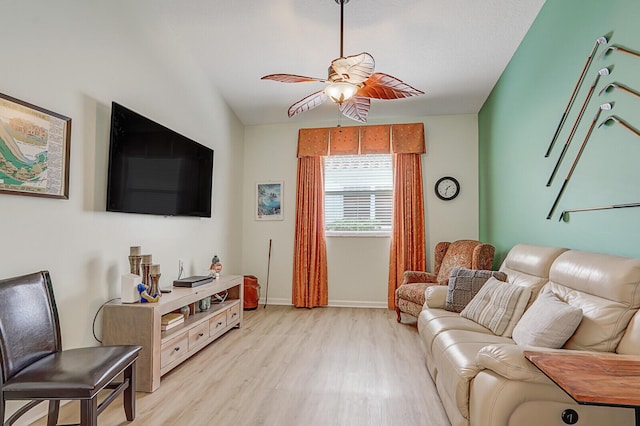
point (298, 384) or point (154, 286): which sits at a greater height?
point (154, 286)

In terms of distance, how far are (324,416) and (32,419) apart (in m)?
1.68

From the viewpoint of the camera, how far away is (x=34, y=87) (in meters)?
2.04

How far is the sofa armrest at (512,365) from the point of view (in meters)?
1.36

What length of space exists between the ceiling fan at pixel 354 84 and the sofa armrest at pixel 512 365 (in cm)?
165

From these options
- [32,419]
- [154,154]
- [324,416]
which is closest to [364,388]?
[324,416]

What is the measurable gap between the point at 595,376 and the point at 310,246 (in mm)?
3893

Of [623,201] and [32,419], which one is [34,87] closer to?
[32,419]

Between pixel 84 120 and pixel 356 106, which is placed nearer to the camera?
pixel 84 120

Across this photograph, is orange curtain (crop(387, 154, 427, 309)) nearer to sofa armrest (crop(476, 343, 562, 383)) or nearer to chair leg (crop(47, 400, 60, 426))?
sofa armrest (crop(476, 343, 562, 383))

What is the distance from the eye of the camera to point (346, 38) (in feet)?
10.7

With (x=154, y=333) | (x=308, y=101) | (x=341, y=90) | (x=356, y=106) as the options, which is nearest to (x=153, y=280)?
(x=154, y=333)

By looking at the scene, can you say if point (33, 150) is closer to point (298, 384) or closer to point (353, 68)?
point (353, 68)

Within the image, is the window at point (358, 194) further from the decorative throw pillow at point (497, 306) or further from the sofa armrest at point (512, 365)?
the sofa armrest at point (512, 365)

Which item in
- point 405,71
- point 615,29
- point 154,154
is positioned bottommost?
point 154,154
